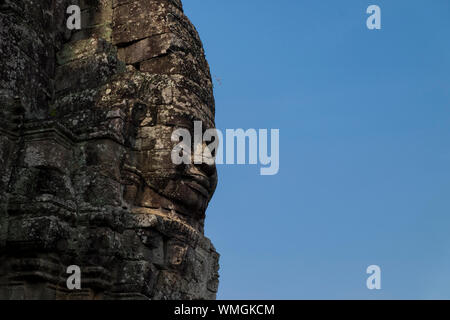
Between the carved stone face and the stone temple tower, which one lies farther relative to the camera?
the carved stone face

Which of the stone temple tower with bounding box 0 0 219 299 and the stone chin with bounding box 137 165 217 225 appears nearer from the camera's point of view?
the stone temple tower with bounding box 0 0 219 299

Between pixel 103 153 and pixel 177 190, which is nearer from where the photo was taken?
pixel 103 153

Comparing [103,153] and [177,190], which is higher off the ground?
[103,153]

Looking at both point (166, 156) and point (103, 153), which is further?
point (166, 156)

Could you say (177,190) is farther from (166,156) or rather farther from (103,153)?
(103,153)

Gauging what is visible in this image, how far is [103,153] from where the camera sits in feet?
22.8

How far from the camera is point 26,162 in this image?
21.4ft

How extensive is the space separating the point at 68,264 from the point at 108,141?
150 centimetres

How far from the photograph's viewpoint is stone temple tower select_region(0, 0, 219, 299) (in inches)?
249

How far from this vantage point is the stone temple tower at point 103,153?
6.32m

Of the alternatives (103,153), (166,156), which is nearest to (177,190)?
(166,156)
